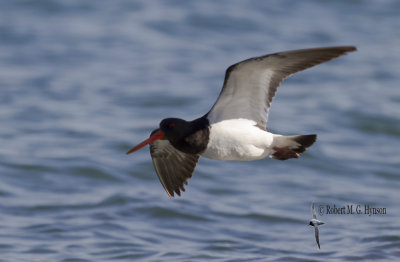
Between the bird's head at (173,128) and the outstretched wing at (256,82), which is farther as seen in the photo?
the bird's head at (173,128)

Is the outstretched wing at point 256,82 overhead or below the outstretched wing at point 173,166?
overhead

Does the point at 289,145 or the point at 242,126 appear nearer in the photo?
the point at 289,145

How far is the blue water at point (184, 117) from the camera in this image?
345 inches

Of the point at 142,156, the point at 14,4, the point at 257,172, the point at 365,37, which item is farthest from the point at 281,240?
the point at 14,4

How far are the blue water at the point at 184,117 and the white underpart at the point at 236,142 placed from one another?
1.88m

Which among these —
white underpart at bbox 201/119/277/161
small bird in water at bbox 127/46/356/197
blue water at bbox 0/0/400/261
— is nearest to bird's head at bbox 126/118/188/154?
small bird in water at bbox 127/46/356/197

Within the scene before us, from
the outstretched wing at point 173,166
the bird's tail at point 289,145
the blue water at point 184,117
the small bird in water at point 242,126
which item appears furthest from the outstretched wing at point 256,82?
the blue water at point 184,117

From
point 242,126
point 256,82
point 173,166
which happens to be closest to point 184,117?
point 173,166

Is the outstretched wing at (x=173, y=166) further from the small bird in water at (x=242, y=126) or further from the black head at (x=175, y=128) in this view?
the black head at (x=175, y=128)

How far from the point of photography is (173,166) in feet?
25.2

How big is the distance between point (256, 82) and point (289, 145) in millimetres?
651

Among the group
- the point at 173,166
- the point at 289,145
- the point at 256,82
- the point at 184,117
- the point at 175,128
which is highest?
the point at 184,117

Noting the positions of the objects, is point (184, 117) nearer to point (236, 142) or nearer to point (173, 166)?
point (173, 166)

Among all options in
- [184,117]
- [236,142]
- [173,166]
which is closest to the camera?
[236,142]
